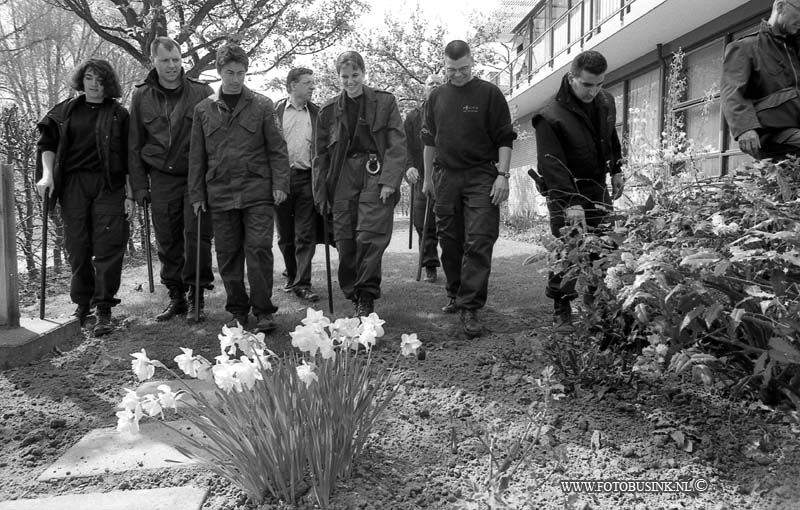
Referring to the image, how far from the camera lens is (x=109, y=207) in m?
5.08

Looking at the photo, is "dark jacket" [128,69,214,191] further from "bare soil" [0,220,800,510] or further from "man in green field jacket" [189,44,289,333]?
"bare soil" [0,220,800,510]

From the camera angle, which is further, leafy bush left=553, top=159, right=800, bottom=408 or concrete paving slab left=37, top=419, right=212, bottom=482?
concrete paving slab left=37, top=419, right=212, bottom=482

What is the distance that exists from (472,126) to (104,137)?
282cm

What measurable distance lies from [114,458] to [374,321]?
1342 mm

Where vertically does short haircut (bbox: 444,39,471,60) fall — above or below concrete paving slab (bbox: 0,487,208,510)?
above

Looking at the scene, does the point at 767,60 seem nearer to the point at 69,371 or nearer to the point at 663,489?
the point at 663,489

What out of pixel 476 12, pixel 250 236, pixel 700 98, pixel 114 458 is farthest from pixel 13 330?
pixel 476 12

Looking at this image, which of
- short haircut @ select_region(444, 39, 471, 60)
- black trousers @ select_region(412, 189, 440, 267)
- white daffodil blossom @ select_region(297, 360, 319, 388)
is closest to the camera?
white daffodil blossom @ select_region(297, 360, 319, 388)

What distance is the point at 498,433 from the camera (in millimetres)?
2539

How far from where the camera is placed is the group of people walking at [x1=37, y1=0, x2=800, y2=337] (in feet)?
14.5

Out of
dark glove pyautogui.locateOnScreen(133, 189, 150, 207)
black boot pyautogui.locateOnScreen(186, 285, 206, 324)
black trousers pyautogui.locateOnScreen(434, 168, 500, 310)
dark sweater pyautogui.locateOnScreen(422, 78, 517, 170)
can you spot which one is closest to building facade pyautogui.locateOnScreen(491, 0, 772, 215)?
dark sweater pyautogui.locateOnScreen(422, 78, 517, 170)

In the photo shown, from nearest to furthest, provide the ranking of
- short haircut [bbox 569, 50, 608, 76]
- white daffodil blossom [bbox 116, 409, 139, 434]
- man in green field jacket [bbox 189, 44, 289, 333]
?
white daffodil blossom [bbox 116, 409, 139, 434] → short haircut [bbox 569, 50, 608, 76] → man in green field jacket [bbox 189, 44, 289, 333]

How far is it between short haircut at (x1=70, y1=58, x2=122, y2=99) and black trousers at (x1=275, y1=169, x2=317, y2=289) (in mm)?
1735

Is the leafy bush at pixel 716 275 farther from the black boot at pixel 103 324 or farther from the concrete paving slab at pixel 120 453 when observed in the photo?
the black boot at pixel 103 324
